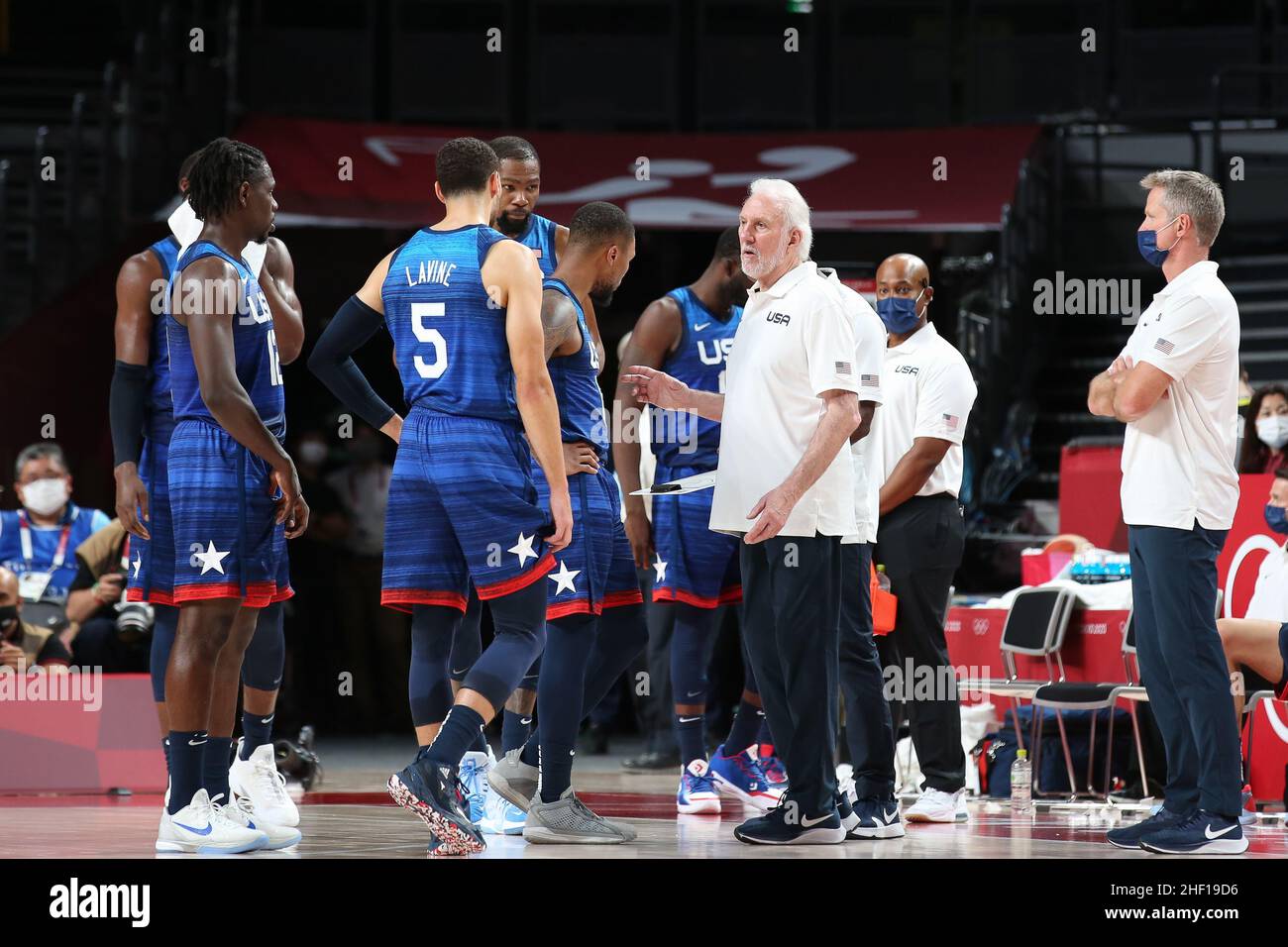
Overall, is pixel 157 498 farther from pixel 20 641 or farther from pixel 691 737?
pixel 20 641

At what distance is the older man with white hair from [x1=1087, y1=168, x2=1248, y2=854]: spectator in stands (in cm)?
80

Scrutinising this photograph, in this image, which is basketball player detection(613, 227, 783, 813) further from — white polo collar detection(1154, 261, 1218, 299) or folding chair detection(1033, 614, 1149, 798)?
white polo collar detection(1154, 261, 1218, 299)

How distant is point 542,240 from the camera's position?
5746 mm

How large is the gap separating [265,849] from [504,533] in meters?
1.09

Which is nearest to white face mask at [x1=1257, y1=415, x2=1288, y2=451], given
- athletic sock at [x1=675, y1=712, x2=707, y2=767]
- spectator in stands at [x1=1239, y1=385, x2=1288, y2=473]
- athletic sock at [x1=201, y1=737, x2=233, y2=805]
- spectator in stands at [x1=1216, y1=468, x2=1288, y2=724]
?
spectator in stands at [x1=1239, y1=385, x2=1288, y2=473]

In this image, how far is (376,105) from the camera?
13898mm

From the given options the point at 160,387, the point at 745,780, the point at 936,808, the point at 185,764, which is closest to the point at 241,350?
the point at 160,387

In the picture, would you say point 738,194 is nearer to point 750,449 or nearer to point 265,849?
point 750,449

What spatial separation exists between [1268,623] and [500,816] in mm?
3194

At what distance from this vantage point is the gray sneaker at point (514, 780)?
5.30 meters

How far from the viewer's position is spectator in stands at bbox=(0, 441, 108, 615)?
818 centimetres

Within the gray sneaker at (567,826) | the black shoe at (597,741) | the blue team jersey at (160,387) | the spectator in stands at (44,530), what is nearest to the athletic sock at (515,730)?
the gray sneaker at (567,826)

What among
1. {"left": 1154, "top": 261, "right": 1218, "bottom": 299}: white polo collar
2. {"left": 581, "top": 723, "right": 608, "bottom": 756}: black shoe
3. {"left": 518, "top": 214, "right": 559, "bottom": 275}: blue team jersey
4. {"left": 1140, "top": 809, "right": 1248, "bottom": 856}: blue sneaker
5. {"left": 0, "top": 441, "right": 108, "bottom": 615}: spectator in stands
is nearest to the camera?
{"left": 1140, "top": 809, "right": 1248, "bottom": 856}: blue sneaker

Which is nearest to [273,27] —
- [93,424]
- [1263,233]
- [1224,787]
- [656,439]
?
[93,424]
